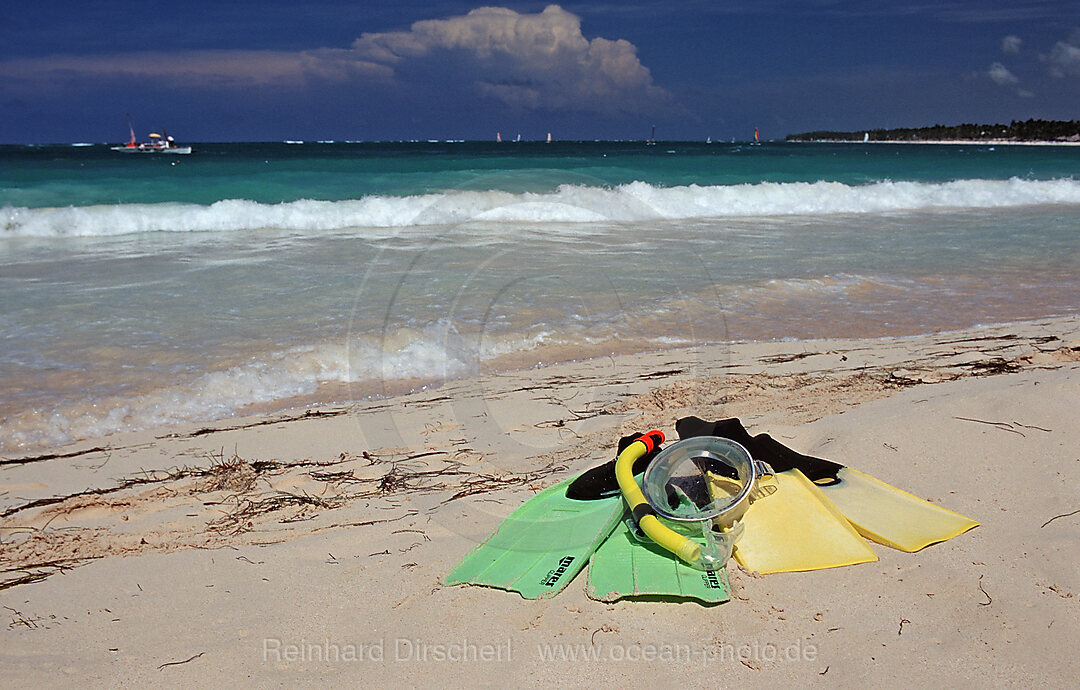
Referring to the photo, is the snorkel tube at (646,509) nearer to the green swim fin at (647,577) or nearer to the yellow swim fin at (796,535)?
the green swim fin at (647,577)

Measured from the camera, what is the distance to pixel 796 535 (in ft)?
8.16

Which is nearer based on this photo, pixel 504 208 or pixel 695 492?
pixel 695 492

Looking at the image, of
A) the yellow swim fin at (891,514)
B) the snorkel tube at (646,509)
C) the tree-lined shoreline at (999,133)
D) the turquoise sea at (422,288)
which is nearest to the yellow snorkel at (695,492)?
the snorkel tube at (646,509)

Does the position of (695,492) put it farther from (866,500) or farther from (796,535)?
(866,500)

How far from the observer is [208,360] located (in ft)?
16.9

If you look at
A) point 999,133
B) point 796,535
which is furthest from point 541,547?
point 999,133

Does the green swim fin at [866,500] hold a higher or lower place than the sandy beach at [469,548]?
higher

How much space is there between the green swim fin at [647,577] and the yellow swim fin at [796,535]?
0.18 m

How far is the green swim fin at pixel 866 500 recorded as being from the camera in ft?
8.29

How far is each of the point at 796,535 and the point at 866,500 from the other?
426 millimetres

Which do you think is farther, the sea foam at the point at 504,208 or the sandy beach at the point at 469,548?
the sea foam at the point at 504,208

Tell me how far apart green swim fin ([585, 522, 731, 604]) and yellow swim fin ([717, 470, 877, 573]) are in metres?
0.18

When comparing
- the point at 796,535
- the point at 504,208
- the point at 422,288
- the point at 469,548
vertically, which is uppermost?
the point at 504,208

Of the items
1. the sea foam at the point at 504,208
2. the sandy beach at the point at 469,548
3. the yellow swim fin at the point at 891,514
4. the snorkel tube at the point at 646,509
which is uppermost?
the sea foam at the point at 504,208
